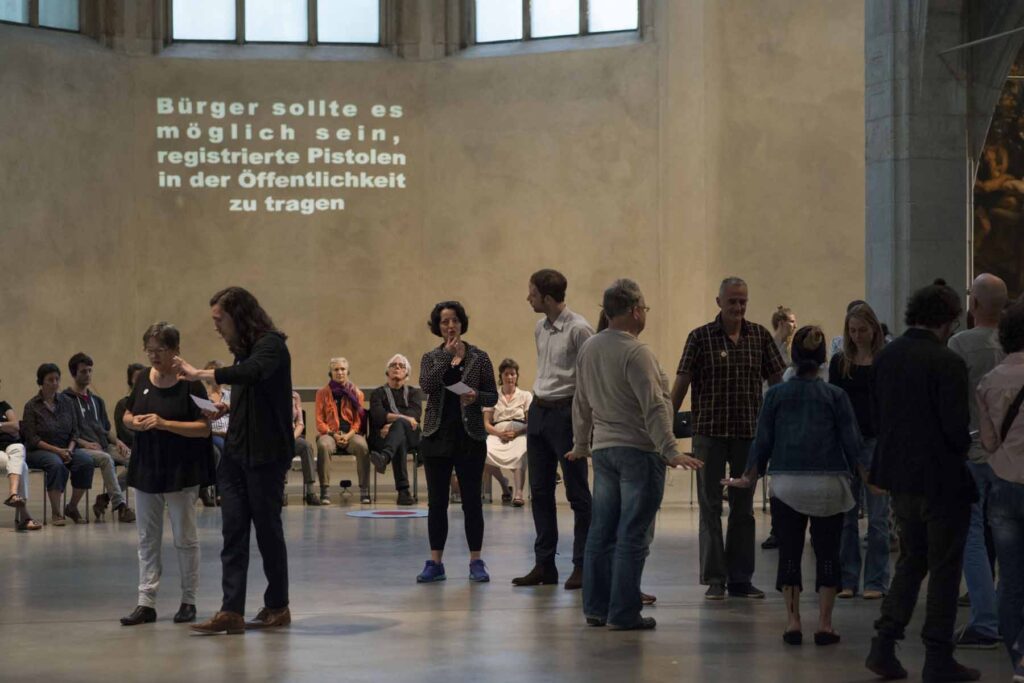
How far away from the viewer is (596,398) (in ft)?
21.5

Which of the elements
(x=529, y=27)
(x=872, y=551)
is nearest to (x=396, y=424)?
(x=872, y=551)

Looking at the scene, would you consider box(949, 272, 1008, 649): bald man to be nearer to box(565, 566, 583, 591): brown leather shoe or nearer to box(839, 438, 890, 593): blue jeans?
box(839, 438, 890, 593): blue jeans

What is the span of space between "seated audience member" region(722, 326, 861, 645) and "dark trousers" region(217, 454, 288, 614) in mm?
2100

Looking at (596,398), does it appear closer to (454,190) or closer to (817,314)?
(817,314)

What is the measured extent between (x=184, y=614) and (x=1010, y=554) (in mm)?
3570

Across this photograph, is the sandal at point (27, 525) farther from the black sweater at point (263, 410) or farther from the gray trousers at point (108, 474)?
the black sweater at point (263, 410)

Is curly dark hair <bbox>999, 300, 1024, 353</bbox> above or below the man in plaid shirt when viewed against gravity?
above

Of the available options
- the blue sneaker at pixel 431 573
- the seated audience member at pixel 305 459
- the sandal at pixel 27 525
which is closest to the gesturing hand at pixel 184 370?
the blue sneaker at pixel 431 573

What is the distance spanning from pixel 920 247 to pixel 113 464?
6701mm

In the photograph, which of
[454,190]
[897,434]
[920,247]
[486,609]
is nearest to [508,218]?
[454,190]

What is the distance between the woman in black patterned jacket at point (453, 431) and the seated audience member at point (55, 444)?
14.0 feet

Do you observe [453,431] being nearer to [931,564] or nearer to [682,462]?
[682,462]

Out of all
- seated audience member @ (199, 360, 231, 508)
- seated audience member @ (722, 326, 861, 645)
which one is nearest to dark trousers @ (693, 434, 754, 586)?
seated audience member @ (722, 326, 861, 645)

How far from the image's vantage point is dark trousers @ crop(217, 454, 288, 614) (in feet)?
21.3
